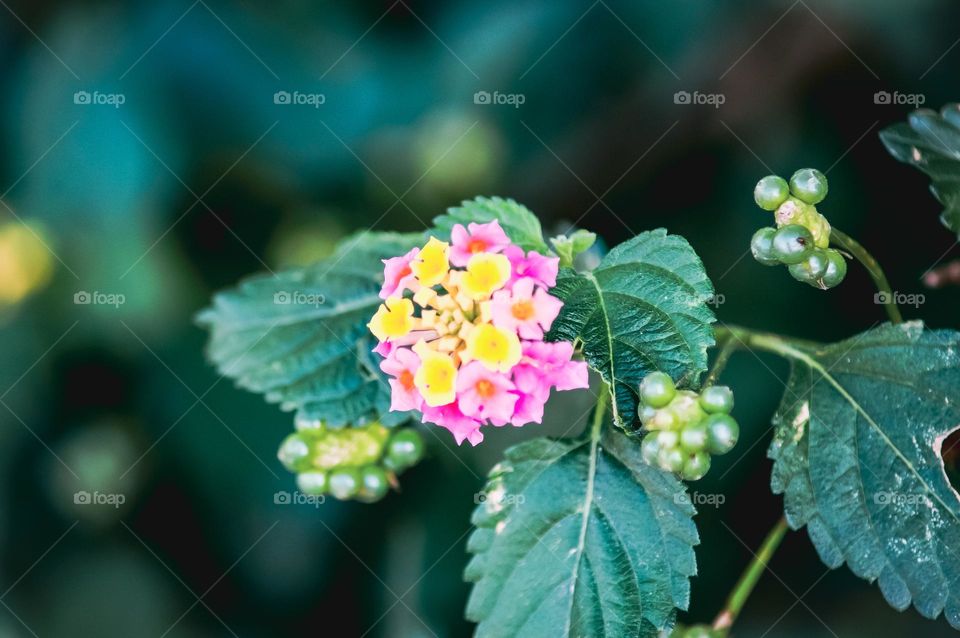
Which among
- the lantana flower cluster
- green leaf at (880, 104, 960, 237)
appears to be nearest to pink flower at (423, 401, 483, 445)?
the lantana flower cluster

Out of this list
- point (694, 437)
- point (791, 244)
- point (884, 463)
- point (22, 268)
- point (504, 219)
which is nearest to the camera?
point (694, 437)

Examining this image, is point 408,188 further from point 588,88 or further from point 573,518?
point 573,518

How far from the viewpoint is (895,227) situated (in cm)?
192

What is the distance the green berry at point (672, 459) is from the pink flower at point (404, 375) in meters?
0.32

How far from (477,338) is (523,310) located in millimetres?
68

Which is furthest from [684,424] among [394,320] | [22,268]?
[22,268]

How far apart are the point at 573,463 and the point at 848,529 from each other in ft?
1.31

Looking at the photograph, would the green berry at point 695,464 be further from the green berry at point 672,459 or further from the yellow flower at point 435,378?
the yellow flower at point 435,378

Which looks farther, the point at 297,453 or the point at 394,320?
the point at 297,453

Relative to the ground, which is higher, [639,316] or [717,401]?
[639,316]

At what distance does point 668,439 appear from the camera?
1.07 metres

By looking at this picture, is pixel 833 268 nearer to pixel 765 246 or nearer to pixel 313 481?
pixel 765 246

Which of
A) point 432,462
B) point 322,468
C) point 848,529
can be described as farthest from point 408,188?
point 848,529

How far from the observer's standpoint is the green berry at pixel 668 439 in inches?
42.0
